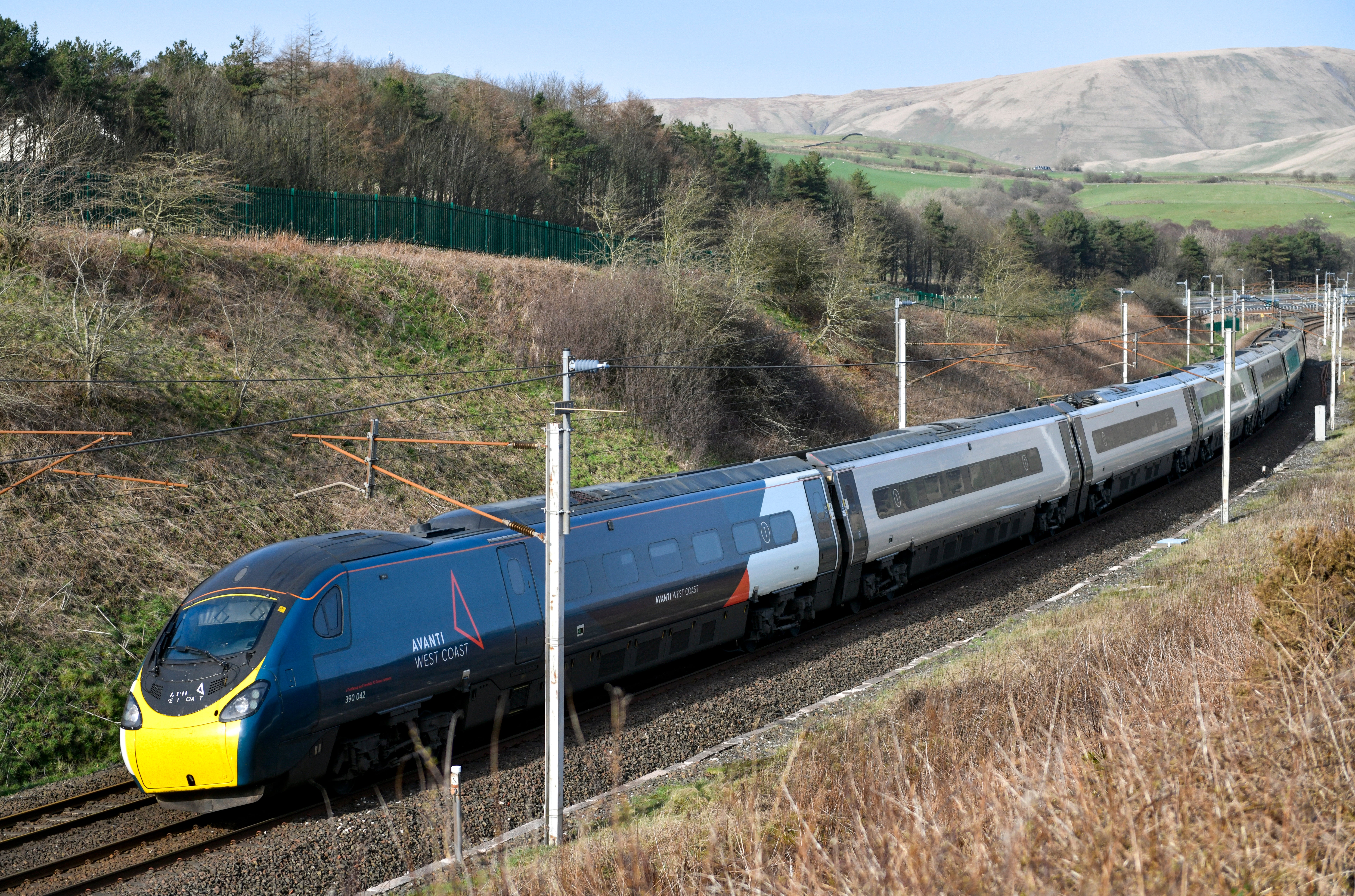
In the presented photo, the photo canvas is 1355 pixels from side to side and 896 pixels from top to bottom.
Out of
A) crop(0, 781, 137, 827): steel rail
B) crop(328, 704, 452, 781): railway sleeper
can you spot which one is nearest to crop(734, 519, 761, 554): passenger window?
crop(328, 704, 452, 781): railway sleeper

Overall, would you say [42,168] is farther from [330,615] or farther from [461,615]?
[461,615]

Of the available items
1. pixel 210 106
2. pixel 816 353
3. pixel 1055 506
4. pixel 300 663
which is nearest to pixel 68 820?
pixel 300 663

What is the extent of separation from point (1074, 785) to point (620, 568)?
8.76m

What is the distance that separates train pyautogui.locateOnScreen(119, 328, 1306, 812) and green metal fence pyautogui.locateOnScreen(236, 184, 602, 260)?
19.5m

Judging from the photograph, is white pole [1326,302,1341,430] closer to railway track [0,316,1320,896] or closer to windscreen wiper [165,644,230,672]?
railway track [0,316,1320,896]

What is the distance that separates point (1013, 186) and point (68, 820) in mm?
175841

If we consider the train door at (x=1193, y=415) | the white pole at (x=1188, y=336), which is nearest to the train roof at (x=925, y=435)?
the train door at (x=1193, y=415)

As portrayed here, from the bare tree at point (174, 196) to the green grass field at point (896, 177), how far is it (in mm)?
93821

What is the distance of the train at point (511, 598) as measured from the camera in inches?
416

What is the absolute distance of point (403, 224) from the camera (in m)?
33.3

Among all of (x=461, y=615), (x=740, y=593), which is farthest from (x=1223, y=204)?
(x=461, y=615)

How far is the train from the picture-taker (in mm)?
10555

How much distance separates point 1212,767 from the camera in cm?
583

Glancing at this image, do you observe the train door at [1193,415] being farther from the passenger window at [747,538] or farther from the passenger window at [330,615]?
the passenger window at [330,615]
